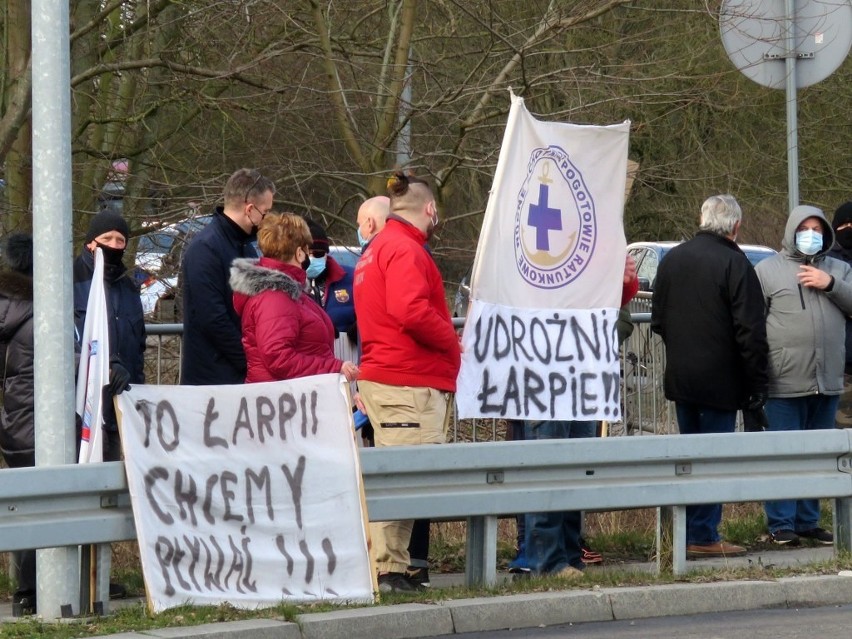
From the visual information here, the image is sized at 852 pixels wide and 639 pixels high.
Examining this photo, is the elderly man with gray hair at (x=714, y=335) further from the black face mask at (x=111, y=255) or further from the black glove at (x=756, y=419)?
the black face mask at (x=111, y=255)

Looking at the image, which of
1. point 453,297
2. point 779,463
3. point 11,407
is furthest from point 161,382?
point 453,297

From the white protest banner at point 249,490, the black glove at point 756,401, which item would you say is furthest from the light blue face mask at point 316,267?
the black glove at point 756,401

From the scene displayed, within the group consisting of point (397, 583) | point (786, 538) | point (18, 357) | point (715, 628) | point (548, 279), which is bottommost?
point (715, 628)

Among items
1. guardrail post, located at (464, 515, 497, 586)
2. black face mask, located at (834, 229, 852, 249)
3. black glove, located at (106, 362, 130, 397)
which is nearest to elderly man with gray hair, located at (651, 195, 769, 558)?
guardrail post, located at (464, 515, 497, 586)

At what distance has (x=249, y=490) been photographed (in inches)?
249

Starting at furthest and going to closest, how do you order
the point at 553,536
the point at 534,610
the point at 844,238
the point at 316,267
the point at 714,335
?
the point at 844,238 < the point at 316,267 < the point at 714,335 < the point at 553,536 < the point at 534,610

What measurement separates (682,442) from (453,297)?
728cm

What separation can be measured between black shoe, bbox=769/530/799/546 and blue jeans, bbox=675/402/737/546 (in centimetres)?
39

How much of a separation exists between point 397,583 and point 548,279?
1.76 meters

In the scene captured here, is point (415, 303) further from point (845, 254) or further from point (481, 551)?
point (845, 254)

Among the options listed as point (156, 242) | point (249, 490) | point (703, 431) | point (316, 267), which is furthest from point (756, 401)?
point (156, 242)

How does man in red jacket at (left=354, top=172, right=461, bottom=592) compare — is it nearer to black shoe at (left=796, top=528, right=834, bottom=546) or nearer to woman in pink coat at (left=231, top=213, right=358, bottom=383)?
woman in pink coat at (left=231, top=213, right=358, bottom=383)

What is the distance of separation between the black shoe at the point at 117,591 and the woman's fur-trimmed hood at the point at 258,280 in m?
1.55

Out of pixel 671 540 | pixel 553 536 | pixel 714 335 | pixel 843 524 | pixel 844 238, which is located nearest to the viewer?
pixel 553 536
